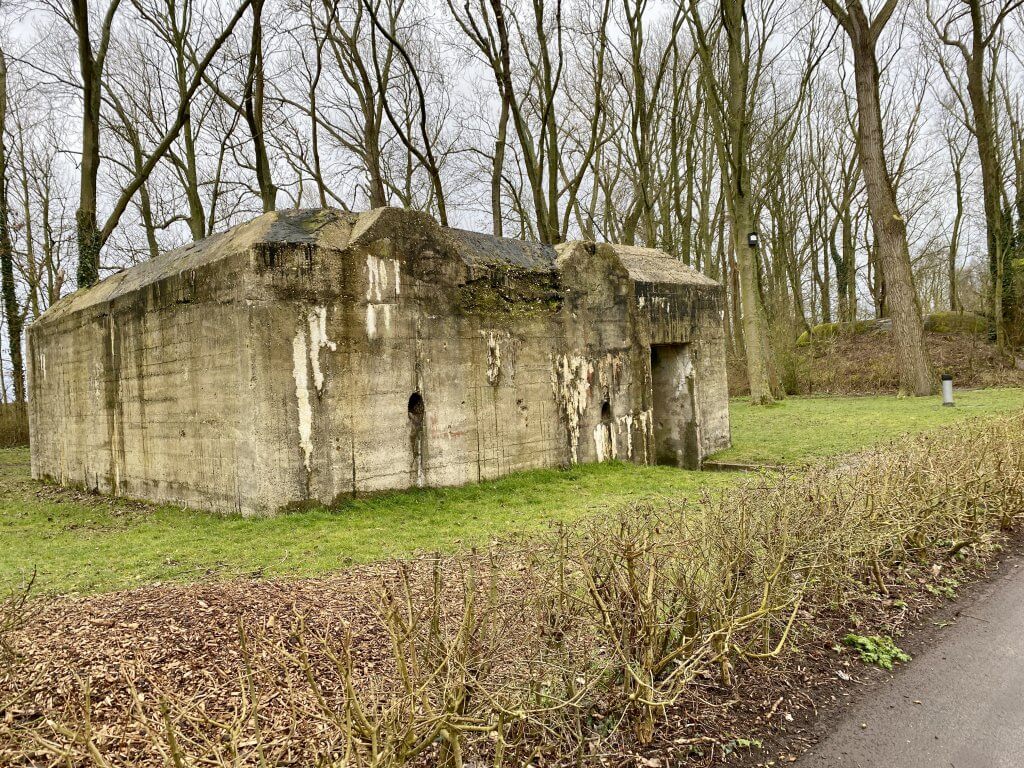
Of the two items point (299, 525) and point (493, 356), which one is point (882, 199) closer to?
point (493, 356)

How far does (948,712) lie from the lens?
3455 mm

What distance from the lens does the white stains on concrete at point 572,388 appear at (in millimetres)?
10617

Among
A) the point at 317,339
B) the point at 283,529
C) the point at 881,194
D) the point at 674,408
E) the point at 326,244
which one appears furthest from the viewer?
the point at 881,194

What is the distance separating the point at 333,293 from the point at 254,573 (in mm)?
3578

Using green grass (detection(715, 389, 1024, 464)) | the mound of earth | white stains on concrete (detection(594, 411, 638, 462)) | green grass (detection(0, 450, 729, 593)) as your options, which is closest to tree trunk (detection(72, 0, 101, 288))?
green grass (detection(0, 450, 729, 593))

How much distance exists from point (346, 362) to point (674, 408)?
682cm

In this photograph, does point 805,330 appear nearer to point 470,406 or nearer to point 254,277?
point 470,406

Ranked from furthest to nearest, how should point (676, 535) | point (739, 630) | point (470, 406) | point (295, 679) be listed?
point (470, 406)
point (676, 535)
point (739, 630)
point (295, 679)

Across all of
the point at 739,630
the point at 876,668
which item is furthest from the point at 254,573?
the point at 876,668

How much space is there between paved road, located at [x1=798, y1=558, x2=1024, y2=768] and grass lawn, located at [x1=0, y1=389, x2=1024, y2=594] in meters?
3.64

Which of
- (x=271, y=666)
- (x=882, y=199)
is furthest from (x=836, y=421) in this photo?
(x=271, y=666)

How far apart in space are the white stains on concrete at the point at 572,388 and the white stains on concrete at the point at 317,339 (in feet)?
12.4

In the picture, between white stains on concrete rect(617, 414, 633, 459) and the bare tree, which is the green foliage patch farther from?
the bare tree

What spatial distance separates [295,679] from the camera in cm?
362
